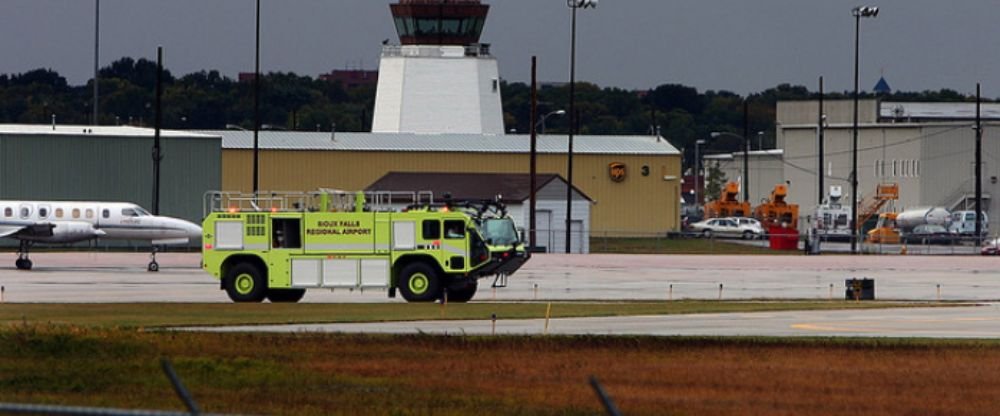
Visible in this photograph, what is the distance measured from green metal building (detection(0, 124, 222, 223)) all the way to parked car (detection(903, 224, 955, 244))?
38396 millimetres

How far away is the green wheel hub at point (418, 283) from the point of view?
140 feet

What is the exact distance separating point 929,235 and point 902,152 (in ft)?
62.0

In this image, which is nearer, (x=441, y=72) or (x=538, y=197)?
(x=538, y=197)

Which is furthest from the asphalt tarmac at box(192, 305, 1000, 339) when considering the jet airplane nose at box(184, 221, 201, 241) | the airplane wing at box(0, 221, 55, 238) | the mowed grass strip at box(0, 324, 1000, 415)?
the airplane wing at box(0, 221, 55, 238)

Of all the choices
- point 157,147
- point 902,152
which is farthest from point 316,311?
point 902,152

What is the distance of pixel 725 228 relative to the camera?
110062mm

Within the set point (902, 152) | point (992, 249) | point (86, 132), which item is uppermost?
point (902, 152)

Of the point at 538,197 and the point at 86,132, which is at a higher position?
the point at 86,132

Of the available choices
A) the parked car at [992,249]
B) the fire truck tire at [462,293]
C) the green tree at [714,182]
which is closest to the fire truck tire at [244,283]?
the fire truck tire at [462,293]

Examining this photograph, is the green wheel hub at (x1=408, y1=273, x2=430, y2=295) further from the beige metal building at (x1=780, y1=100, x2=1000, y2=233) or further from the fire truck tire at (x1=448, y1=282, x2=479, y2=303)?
the beige metal building at (x1=780, y1=100, x2=1000, y2=233)

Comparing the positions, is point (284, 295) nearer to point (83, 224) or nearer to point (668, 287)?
point (668, 287)

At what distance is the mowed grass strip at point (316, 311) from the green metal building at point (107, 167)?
48.2 m

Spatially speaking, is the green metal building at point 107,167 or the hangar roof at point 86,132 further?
the hangar roof at point 86,132

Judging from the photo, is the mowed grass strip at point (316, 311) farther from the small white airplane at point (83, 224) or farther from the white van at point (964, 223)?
the white van at point (964, 223)
